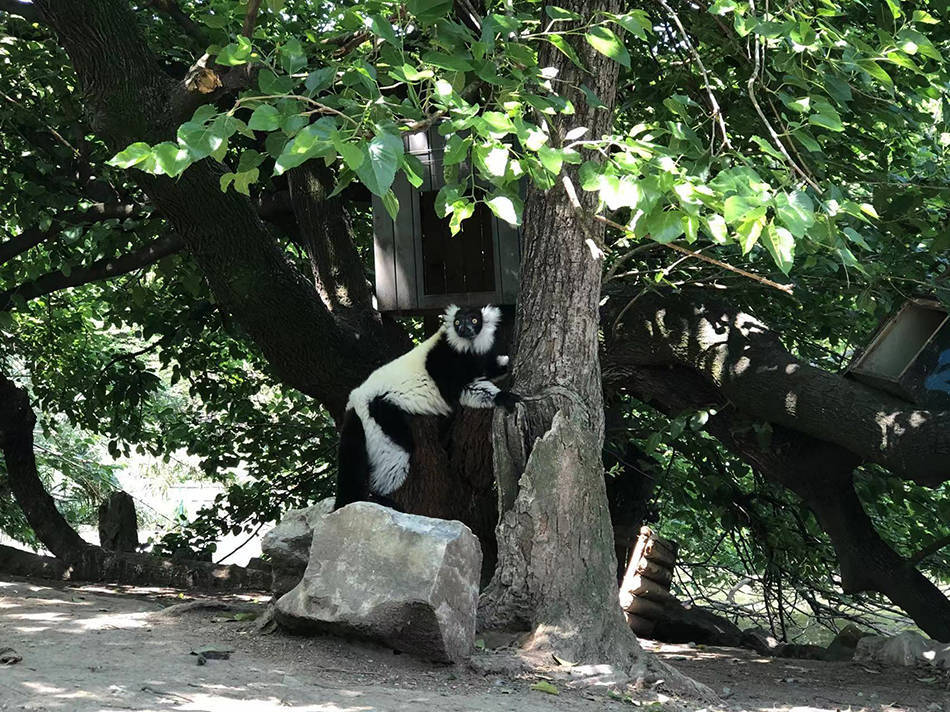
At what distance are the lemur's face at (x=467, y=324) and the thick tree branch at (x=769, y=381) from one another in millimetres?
922

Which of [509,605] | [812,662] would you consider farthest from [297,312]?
[812,662]

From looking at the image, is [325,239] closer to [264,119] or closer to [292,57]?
[292,57]

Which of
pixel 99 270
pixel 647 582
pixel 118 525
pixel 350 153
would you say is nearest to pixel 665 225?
pixel 350 153

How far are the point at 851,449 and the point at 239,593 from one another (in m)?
4.85

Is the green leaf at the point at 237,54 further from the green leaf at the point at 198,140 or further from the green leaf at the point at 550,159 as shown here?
the green leaf at the point at 550,159

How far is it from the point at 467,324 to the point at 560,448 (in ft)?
5.57

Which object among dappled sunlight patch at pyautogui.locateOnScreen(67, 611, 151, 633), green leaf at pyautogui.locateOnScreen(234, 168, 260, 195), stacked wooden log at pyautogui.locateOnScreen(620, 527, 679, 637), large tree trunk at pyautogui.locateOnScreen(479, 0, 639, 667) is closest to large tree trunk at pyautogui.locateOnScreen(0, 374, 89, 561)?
dappled sunlight patch at pyautogui.locateOnScreen(67, 611, 151, 633)

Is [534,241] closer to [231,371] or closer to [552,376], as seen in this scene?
[552,376]

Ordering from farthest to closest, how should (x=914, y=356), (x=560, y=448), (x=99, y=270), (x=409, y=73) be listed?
(x=99, y=270), (x=914, y=356), (x=560, y=448), (x=409, y=73)

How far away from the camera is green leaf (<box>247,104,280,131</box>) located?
3.53 metres

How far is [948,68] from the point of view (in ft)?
19.7

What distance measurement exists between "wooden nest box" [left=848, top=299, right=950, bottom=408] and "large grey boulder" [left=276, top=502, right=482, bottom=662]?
9.18 ft

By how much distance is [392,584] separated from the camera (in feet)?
14.8

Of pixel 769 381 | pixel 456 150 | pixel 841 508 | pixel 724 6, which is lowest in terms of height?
pixel 841 508
